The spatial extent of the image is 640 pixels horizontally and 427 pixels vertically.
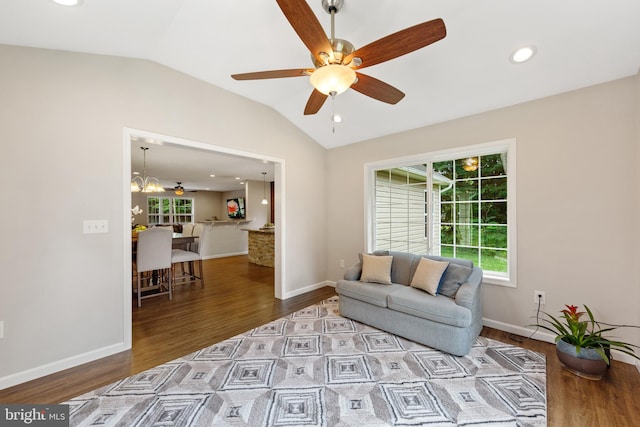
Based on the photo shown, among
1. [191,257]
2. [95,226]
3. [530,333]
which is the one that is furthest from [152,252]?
[530,333]

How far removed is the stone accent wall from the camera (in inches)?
254

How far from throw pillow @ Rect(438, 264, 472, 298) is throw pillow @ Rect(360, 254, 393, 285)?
0.61 m

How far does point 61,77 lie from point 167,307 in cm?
289

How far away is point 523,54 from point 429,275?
87.5 inches

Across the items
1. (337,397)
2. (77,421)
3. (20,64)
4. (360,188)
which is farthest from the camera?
(360,188)

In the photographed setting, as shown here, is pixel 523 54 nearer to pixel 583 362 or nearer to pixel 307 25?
pixel 307 25

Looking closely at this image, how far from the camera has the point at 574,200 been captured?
254 centimetres

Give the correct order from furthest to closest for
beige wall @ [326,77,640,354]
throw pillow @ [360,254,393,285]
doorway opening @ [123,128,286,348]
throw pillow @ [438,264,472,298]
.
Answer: throw pillow @ [360,254,393,285] < throw pillow @ [438,264,472,298] < doorway opening @ [123,128,286,348] < beige wall @ [326,77,640,354]

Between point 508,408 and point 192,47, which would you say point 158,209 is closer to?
point 192,47

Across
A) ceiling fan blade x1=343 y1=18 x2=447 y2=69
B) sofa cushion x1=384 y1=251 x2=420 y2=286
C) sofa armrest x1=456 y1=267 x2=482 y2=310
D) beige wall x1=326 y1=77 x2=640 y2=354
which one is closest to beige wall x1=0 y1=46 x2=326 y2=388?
ceiling fan blade x1=343 y1=18 x2=447 y2=69

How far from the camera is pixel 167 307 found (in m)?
3.70

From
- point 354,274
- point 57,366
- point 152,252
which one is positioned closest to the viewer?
point 57,366

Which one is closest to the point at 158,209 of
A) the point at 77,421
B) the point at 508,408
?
the point at 77,421

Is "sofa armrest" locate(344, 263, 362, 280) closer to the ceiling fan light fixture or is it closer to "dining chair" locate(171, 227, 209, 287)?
the ceiling fan light fixture
